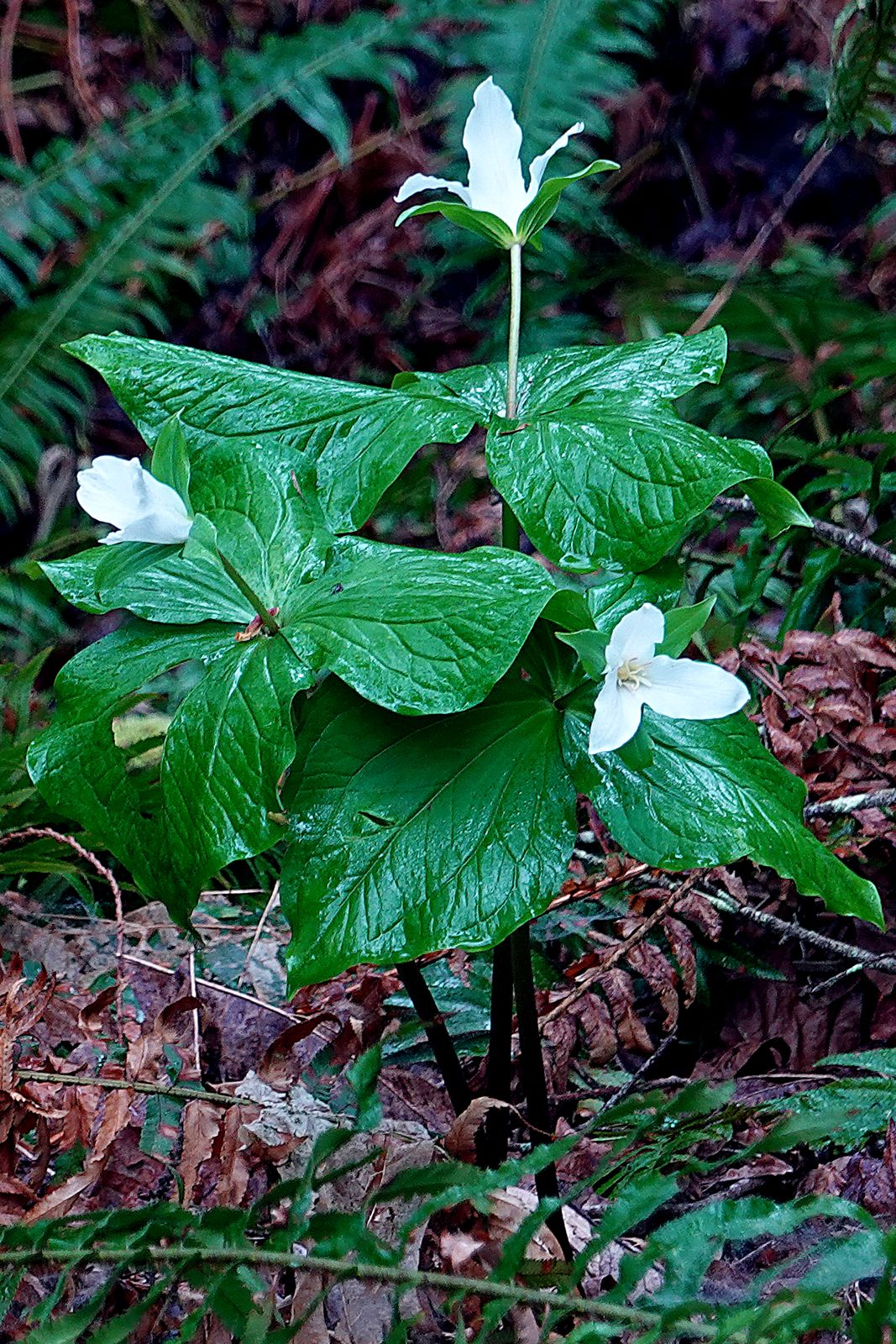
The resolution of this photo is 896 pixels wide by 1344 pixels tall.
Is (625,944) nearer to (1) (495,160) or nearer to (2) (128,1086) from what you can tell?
(2) (128,1086)

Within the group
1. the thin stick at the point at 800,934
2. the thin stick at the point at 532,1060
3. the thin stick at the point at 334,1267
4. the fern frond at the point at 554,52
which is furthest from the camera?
the fern frond at the point at 554,52

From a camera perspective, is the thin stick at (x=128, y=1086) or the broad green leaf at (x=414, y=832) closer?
the broad green leaf at (x=414, y=832)

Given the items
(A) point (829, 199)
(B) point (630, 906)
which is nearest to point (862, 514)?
(B) point (630, 906)

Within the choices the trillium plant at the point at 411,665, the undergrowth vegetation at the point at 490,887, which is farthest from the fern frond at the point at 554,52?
the trillium plant at the point at 411,665

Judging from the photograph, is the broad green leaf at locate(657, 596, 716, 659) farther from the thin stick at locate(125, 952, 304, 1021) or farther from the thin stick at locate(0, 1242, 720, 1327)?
the thin stick at locate(125, 952, 304, 1021)

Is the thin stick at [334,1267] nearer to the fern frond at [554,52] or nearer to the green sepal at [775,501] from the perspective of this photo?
the green sepal at [775,501]

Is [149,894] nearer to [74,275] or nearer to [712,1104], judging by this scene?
[712,1104]
